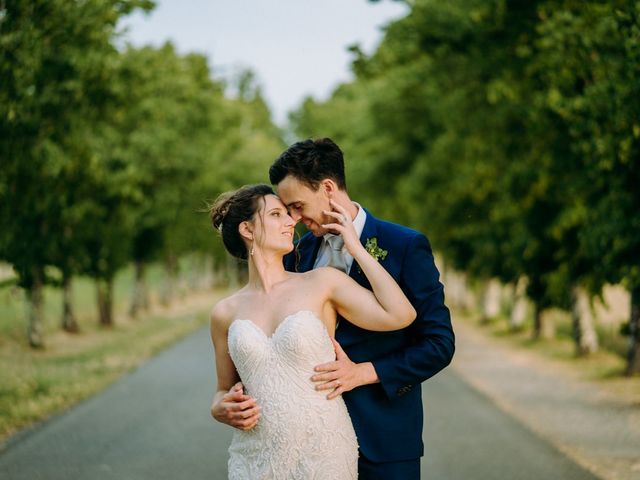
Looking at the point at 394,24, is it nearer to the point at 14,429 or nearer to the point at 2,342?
the point at 14,429

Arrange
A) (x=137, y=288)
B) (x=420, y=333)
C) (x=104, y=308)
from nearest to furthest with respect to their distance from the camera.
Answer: (x=420, y=333) < (x=104, y=308) < (x=137, y=288)

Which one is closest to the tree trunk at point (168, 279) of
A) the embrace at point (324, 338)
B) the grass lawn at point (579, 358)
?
the grass lawn at point (579, 358)

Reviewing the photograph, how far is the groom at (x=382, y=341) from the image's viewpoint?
3.75 meters

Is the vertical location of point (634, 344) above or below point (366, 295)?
below

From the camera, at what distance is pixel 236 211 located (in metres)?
4.03

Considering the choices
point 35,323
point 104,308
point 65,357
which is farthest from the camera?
point 104,308

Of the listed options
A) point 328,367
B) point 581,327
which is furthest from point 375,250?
point 581,327

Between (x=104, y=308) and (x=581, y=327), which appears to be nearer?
(x=581, y=327)

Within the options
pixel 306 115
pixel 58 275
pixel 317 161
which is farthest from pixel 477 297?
pixel 306 115

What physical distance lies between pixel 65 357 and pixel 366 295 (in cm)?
1588

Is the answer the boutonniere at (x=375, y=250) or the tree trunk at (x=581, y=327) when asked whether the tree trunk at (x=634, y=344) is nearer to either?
the tree trunk at (x=581, y=327)

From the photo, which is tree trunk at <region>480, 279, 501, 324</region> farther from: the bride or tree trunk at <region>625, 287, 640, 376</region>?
the bride

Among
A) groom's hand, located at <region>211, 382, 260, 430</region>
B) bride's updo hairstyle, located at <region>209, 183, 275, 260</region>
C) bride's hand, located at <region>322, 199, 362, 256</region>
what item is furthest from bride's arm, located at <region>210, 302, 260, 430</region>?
bride's hand, located at <region>322, 199, 362, 256</region>

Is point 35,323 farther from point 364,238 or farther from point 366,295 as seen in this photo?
point 366,295
